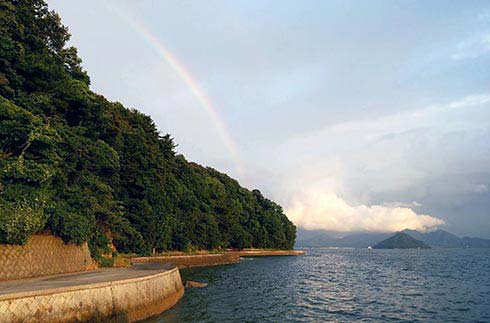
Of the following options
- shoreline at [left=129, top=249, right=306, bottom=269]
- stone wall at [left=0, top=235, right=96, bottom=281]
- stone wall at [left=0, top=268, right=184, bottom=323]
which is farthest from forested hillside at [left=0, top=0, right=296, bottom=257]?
stone wall at [left=0, top=268, right=184, bottom=323]

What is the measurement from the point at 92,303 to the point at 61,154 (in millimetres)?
13848

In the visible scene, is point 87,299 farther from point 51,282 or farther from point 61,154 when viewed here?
point 61,154

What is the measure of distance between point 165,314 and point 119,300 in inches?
165

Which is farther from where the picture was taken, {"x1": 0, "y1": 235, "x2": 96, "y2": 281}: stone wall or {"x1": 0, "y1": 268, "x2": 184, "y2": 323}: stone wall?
{"x1": 0, "y1": 235, "x2": 96, "y2": 281}: stone wall

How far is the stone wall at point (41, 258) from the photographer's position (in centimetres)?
1969

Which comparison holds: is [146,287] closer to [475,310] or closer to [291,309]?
[291,309]

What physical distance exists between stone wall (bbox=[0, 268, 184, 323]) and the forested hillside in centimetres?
638

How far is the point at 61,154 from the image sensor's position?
26000 mm

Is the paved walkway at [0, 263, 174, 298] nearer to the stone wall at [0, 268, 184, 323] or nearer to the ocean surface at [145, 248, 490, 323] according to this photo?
the stone wall at [0, 268, 184, 323]

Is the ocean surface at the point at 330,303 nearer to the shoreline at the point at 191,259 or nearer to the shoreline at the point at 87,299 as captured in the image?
the shoreline at the point at 87,299

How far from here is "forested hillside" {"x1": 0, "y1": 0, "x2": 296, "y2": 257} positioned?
20.9 metres

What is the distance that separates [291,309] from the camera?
25.0 meters

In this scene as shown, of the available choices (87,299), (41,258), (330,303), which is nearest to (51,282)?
(87,299)

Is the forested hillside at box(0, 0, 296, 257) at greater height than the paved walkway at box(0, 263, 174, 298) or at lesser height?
greater
